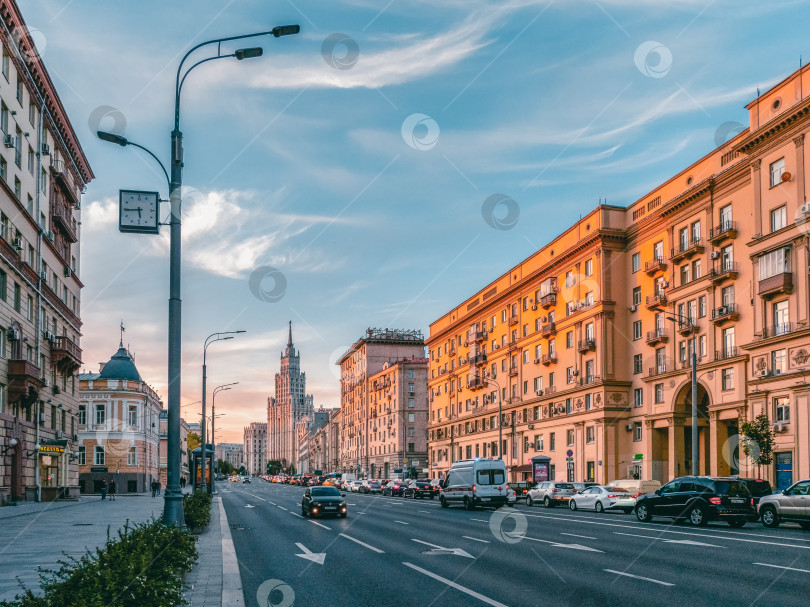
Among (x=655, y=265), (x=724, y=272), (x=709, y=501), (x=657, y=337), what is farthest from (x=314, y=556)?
(x=655, y=265)

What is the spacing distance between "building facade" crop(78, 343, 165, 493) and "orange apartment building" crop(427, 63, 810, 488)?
3460 centimetres

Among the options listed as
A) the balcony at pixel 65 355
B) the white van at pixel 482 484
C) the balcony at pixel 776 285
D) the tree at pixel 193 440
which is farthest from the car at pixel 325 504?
the tree at pixel 193 440

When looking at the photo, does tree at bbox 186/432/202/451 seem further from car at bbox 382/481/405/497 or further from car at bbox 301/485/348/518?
car at bbox 301/485/348/518

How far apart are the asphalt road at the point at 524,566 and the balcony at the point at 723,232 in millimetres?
23537

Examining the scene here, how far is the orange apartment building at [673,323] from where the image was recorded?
128 ft

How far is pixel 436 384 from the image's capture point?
10006 cm

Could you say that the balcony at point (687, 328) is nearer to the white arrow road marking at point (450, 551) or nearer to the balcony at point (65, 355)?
the white arrow road marking at point (450, 551)

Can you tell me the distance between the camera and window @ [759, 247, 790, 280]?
39.2 m

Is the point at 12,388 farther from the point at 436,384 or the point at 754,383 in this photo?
the point at 436,384

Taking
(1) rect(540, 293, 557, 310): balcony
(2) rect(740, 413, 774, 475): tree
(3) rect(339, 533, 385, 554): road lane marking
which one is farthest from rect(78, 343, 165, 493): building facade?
(3) rect(339, 533, 385, 554): road lane marking

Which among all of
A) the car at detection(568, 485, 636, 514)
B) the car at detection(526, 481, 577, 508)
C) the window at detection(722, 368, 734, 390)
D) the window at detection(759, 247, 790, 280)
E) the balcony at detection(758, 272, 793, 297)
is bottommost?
the car at detection(526, 481, 577, 508)

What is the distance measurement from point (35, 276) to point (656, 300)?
3750cm

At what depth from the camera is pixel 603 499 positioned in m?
37.9

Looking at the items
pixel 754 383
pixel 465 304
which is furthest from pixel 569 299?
pixel 465 304
